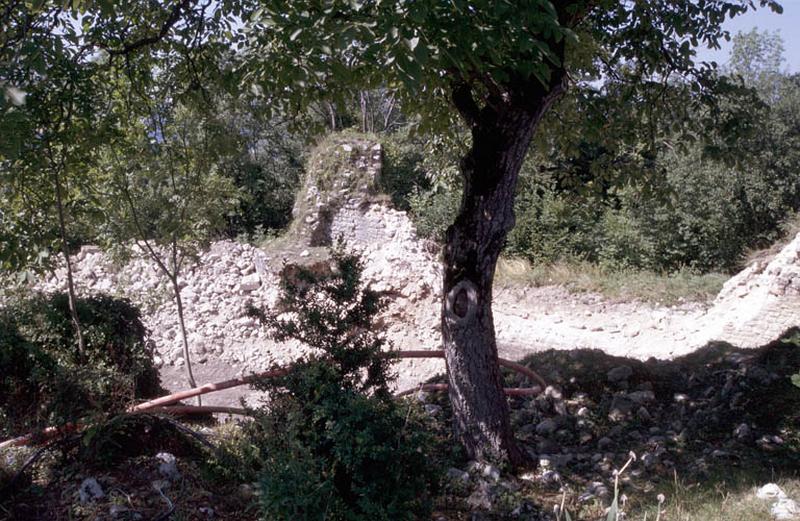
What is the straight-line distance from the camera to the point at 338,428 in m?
3.28

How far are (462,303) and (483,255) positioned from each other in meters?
0.37

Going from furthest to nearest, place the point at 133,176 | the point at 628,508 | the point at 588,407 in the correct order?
the point at 133,176 < the point at 588,407 < the point at 628,508

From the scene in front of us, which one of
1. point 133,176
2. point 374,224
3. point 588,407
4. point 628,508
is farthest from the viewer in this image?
point 374,224

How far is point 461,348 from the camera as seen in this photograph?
4.68 metres

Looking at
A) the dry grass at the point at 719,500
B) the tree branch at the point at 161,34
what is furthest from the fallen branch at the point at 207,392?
the tree branch at the point at 161,34

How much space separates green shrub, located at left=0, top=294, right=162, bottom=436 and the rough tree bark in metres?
2.24

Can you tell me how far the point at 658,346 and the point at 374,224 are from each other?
6.98m

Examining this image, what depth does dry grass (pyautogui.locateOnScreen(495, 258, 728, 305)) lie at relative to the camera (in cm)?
1267

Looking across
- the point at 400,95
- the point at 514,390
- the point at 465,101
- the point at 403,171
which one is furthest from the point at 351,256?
the point at 403,171

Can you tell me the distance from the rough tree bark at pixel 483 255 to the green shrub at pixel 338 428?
737mm

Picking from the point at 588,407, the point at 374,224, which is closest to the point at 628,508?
the point at 588,407

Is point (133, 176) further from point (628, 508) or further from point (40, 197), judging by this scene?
point (628, 508)

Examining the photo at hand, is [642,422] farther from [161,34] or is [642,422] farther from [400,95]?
[161,34]

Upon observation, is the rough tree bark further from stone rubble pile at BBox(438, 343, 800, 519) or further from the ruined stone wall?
the ruined stone wall
